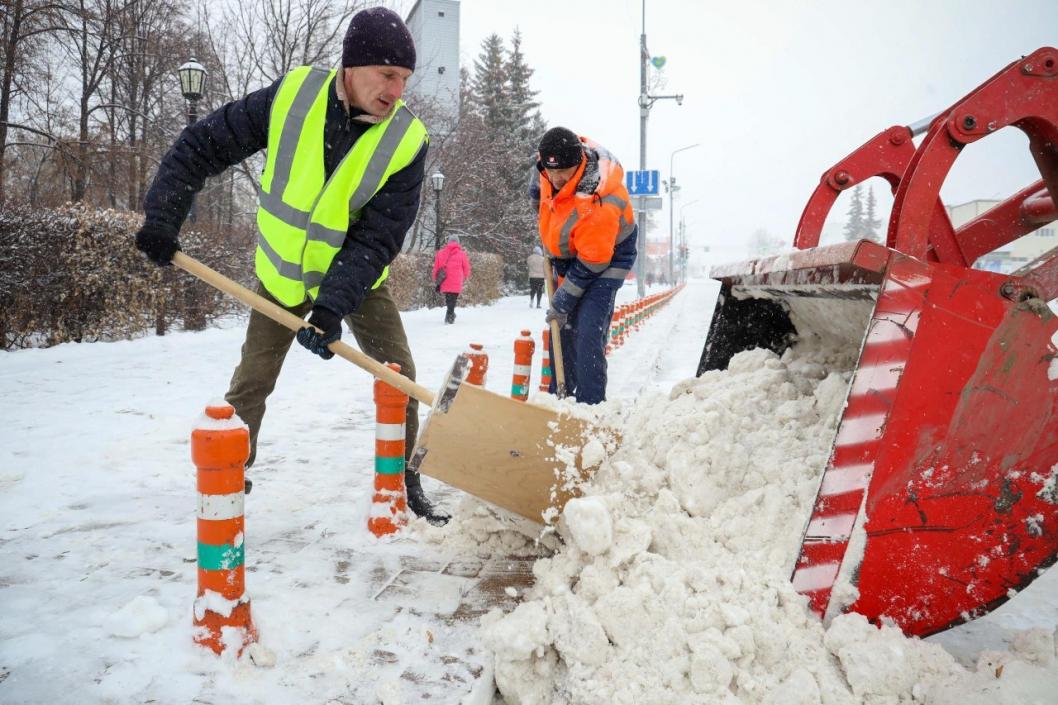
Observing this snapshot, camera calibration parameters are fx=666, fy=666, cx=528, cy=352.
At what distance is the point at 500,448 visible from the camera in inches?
102

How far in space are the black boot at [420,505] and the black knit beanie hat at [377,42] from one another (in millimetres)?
1825

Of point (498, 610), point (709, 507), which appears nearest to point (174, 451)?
point (498, 610)

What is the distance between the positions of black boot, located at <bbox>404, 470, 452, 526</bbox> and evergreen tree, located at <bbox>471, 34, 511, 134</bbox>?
96.5 feet

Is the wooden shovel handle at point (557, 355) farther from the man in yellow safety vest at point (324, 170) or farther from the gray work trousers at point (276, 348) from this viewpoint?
the man in yellow safety vest at point (324, 170)

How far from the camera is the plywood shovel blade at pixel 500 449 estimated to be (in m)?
2.55

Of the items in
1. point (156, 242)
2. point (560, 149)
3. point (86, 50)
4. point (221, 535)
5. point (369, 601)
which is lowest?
point (369, 601)

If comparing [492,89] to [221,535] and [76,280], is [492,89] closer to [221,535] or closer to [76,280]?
[76,280]

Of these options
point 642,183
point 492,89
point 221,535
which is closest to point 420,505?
point 221,535

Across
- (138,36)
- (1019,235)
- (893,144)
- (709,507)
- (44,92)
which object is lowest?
(709,507)

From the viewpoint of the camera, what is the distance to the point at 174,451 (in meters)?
4.27

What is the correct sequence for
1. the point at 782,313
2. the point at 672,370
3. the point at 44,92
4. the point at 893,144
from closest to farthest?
1. the point at 893,144
2. the point at 782,313
3. the point at 672,370
4. the point at 44,92

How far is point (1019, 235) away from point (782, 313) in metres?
1.13

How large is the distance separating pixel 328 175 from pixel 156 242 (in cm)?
75

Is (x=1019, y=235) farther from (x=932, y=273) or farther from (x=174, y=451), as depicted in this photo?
(x=174, y=451)
